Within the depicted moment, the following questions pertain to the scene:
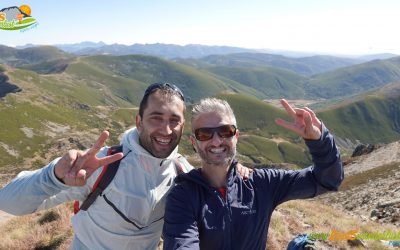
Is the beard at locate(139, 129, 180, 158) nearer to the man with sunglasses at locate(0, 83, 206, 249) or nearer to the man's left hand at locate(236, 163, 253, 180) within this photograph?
the man with sunglasses at locate(0, 83, 206, 249)

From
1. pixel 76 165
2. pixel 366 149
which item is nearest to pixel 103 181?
pixel 76 165

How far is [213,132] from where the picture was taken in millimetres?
6262

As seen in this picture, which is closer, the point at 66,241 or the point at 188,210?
the point at 188,210

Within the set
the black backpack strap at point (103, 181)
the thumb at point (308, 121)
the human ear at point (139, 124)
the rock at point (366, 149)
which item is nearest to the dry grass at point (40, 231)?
the black backpack strap at point (103, 181)

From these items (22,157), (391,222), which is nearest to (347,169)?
(391,222)

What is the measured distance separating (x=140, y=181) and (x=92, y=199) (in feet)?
2.81

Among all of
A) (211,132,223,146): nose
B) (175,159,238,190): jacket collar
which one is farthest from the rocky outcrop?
(211,132,223,146): nose

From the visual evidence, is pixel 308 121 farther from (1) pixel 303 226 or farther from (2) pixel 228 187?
(1) pixel 303 226

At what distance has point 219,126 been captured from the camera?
6305mm

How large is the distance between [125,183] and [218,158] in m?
1.67

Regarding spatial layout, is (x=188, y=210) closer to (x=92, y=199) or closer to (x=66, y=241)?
(x=92, y=199)

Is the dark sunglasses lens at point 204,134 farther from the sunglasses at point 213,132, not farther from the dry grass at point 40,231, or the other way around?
the dry grass at point 40,231

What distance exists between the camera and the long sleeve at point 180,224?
205 inches

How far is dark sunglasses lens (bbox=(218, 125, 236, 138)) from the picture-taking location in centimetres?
628
